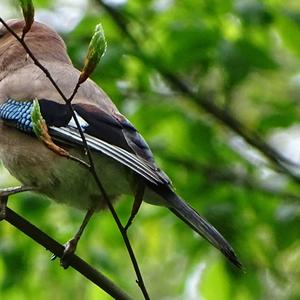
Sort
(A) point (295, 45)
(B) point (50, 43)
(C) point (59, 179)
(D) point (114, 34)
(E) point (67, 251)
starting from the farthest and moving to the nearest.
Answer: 1. (D) point (114, 34)
2. (A) point (295, 45)
3. (B) point (50, 43)
4. (C) point (59, 179)
5. (E) point (67, 251)

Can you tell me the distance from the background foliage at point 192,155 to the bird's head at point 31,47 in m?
0.34

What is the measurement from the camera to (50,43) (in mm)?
6609

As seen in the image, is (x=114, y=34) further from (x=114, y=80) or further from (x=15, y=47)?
(x=15, y=47)

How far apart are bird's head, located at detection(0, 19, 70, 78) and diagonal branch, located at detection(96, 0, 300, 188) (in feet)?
2.75

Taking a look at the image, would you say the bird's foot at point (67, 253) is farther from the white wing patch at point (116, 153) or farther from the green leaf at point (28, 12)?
the green leaf at point (28, 12)

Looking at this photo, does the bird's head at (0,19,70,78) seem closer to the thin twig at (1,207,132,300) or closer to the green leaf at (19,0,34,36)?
the thin twig at (1,207,132,300)

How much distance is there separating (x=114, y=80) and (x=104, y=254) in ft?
4.00

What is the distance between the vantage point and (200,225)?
15.9ft

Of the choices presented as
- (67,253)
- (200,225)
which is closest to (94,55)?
(200,225)

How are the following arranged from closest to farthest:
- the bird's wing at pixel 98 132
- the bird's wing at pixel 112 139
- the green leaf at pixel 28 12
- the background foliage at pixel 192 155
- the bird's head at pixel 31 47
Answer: the green leaf at pixel 28 12, the bird's wing at pixel 112 139, the bird's wing at pixel 98 132, the bird's head at pixel 31 47, the background foliage at pixel 192 155

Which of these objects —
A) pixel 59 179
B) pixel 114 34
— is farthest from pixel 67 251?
pixel 114 34

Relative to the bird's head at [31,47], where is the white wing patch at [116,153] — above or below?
above

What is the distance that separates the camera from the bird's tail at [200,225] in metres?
4.68

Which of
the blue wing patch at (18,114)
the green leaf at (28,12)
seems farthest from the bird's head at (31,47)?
the green leaf at (28,12)
